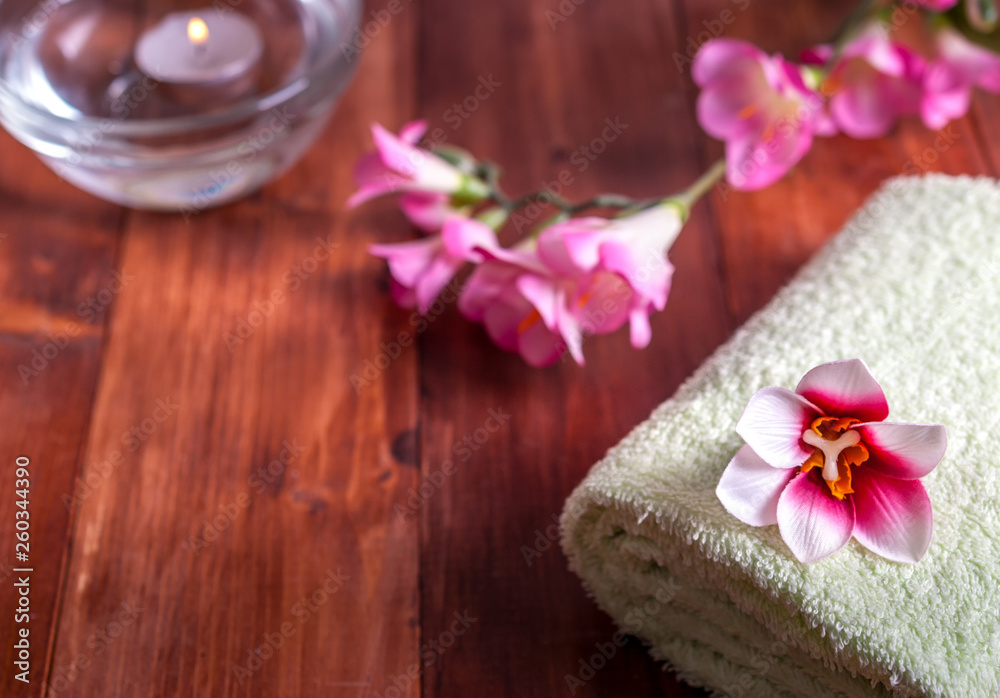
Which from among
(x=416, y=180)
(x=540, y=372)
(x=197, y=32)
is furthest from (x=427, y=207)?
(x=197, y=32)

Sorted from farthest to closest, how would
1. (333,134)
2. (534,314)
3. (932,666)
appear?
(333,134) < (534,314) < (932,666)

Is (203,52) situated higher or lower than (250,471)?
higher

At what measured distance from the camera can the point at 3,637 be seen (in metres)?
0.49

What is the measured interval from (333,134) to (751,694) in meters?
0.54

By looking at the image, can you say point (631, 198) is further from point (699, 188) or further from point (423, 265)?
point (423, 265)

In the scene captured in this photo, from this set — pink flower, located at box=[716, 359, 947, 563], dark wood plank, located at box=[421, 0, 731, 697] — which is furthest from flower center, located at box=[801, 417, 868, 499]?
dark wood plank, located at box=[421, 0, 731, 697]

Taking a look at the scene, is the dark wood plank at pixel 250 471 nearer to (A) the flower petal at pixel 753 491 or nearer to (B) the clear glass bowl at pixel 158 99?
(B) the clear glass bowl at pixel 158 99

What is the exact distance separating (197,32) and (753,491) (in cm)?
57

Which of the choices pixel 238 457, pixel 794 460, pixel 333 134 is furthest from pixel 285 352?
pixel 794 460

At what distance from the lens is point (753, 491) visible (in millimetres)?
389

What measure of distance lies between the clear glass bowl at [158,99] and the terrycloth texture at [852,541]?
34 centimetres

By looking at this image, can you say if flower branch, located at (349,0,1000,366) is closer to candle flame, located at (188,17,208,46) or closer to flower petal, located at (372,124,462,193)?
flower petal, located at (372,124,462,193)

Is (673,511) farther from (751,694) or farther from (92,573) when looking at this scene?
(92,573)

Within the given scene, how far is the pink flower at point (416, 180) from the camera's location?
1.96 ft
